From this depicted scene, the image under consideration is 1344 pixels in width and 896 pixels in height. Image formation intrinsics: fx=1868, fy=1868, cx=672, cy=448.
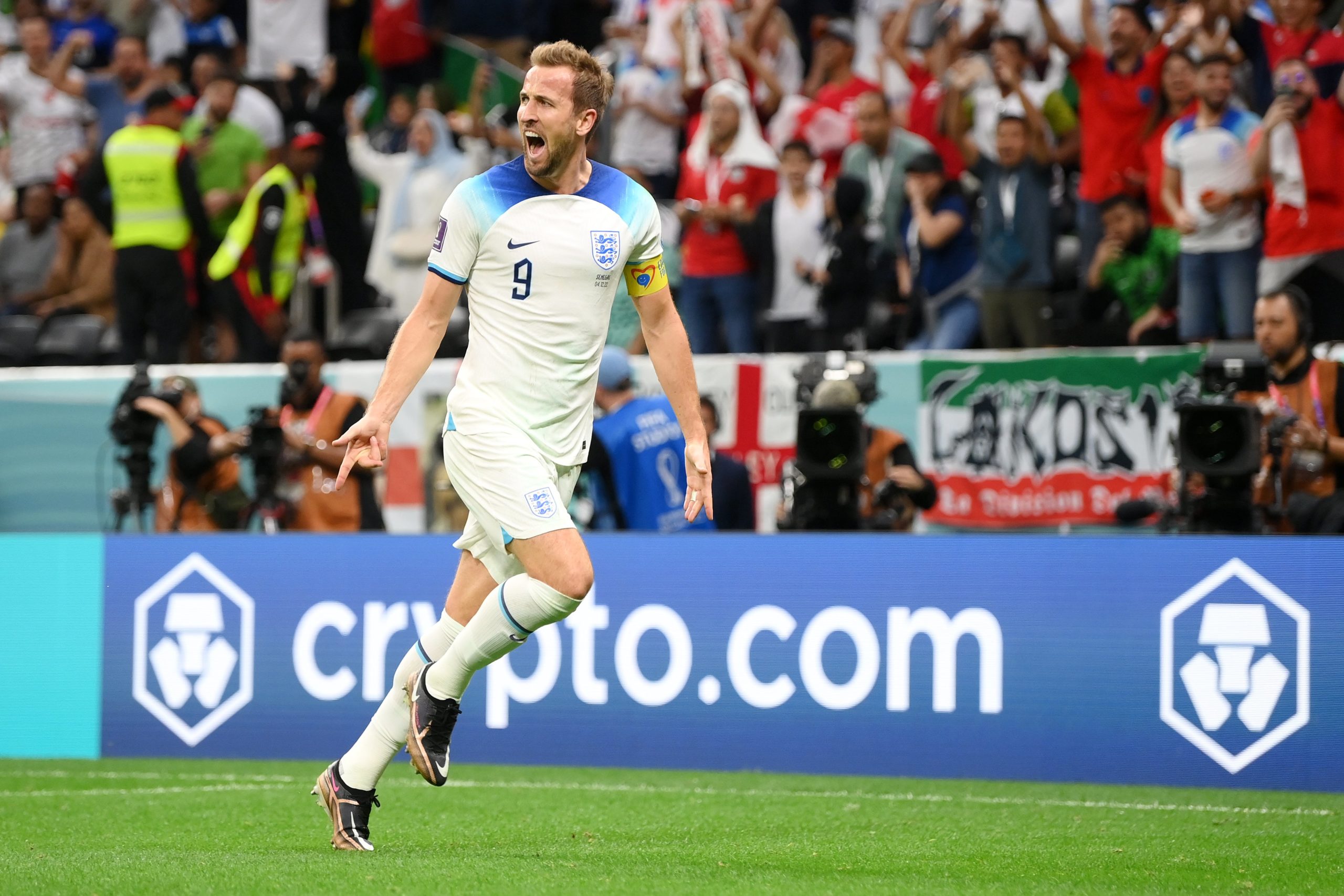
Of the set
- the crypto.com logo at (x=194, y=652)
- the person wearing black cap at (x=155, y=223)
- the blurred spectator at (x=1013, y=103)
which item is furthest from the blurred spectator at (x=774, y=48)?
the crypto.com logo at (x=194, y=652)

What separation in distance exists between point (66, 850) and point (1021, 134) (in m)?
8.31

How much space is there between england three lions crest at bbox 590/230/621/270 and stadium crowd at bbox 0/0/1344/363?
19.6ft

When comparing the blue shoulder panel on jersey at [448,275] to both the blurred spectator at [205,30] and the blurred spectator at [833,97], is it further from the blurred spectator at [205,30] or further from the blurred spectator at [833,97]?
the blurred spectator at [205,30]

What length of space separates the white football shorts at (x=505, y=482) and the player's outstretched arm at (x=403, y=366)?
0.25 m

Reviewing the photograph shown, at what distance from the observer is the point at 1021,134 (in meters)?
12.3

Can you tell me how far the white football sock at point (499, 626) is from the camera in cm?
562

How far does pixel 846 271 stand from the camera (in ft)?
41.5

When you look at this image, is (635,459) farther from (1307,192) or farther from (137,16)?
(137,16)

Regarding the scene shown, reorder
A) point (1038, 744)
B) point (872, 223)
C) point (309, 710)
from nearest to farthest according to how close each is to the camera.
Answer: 1. point (1038, 744)
2. point (309, 710)
3. point (872, 223)

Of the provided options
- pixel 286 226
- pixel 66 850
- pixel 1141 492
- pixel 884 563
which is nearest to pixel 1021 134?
pixel 1141 492

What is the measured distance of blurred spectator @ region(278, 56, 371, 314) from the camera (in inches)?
608

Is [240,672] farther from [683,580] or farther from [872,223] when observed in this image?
[872,223]

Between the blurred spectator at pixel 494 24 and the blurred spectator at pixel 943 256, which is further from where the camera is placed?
the blurred spectator at pixel 494 24

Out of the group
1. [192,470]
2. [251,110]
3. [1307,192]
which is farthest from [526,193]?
[251,110]
